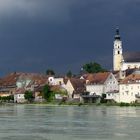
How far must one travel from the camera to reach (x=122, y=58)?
345 feet

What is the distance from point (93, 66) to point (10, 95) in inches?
709

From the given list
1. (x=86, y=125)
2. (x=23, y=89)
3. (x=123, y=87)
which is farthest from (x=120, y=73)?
(x=86, y=125)

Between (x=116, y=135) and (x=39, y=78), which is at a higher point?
(x=39, y=78)

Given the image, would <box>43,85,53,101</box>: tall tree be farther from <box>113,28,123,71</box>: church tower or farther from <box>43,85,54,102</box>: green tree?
<box>113,28,123,71</box>: church tower

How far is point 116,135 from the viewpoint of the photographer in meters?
28.0

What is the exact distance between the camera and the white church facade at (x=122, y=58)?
101m

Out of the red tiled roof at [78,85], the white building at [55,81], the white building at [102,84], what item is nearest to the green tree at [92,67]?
the white building at [55,81]

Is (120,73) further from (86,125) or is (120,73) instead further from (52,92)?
(86,125)

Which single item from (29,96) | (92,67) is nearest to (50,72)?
(92,67)

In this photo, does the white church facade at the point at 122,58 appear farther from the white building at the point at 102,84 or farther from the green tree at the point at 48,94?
the green tree at the point at 48,94

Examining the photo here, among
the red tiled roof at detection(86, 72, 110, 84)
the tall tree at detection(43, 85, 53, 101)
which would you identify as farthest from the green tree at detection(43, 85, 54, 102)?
the red tiled roof at detection(86, 72, 110, 84)

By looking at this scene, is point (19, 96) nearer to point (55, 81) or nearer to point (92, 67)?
point (55, 81)

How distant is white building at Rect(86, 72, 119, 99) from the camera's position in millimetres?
85125

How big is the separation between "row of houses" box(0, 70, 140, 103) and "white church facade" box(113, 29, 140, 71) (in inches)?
330
